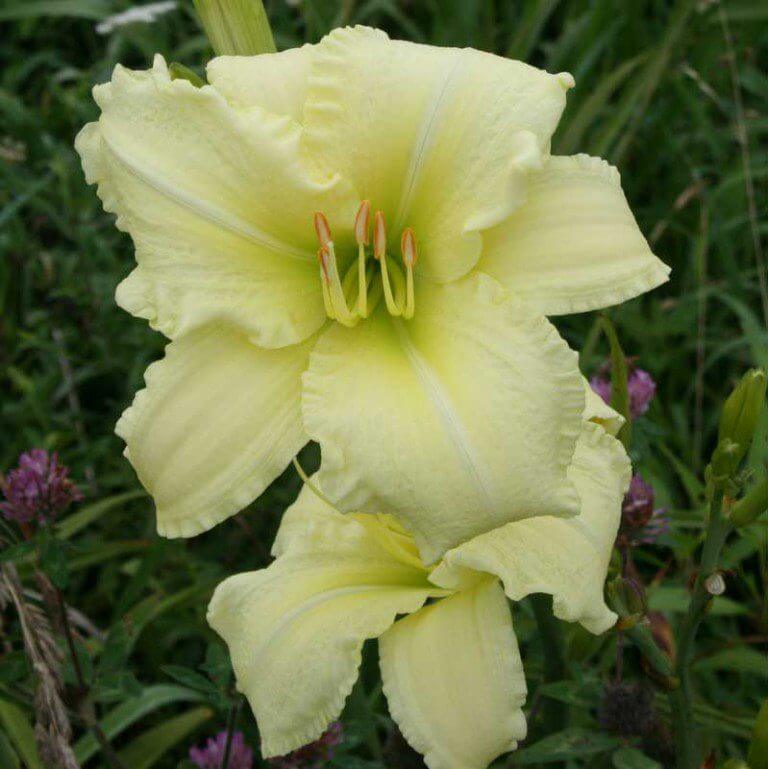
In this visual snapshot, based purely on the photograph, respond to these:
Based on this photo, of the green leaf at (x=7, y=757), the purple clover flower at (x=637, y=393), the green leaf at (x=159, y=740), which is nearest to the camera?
the green leaf at (x=7, y=757)

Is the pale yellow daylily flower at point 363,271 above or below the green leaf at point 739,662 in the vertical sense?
above

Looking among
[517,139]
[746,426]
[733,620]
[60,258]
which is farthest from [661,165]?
[517,139]

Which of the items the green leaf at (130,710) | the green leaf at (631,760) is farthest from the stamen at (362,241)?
the green leaf at (130,710)

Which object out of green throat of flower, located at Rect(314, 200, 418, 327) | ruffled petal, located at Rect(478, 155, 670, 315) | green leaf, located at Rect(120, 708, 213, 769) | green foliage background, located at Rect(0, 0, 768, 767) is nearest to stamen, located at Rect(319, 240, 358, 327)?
green throat of flower, located at Rect(314, 200, 418, 327)

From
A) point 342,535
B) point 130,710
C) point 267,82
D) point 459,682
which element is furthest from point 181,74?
point 130,710

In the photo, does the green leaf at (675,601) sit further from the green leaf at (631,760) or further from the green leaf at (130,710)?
the green leaf at (130,710)

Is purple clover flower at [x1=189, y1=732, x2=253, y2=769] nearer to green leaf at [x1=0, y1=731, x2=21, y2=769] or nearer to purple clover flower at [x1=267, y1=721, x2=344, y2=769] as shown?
purple clover flower at [x1=267, y1=721, x2=344, y2=769]

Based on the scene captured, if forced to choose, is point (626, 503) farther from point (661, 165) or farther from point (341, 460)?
point (661, 165)
